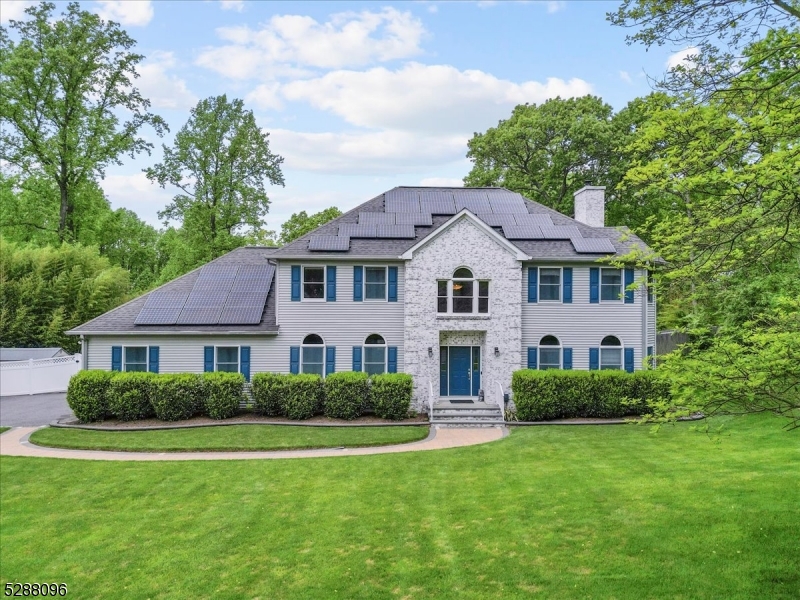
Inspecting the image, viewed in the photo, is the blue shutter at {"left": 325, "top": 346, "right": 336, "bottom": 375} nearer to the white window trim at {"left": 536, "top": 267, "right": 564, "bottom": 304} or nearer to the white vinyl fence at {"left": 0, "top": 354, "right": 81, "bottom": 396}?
the white window trim at {"left": 536, "top": 267, "right": 564, "bottom": 304}

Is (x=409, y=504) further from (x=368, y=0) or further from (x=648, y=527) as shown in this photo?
(x=368, y=0)

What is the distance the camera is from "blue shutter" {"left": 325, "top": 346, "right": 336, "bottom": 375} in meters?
19.8

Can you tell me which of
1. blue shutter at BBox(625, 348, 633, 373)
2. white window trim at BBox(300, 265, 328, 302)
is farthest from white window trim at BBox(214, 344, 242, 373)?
blue shutter at BBox(625, 348, 633, 373)

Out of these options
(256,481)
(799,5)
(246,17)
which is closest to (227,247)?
(246,17)

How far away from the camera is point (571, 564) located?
24.8ft

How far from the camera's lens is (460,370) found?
20.1 m

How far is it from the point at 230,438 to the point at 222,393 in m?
2.74

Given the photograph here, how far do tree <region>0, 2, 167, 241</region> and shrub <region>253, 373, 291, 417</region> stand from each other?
2014cm

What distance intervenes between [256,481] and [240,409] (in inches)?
305

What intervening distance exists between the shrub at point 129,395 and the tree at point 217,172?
1485 cm

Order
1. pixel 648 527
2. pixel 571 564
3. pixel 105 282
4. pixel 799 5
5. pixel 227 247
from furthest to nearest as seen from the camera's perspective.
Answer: pixel 227 247, pixel 105 282, pixel 648 527, pixel 571 564, pixel 799 5

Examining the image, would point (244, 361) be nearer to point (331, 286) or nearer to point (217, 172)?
point (331, 286)

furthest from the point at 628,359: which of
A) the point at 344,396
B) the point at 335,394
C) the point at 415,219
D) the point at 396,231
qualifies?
the point at 335,394

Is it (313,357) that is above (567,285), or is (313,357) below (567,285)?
below
